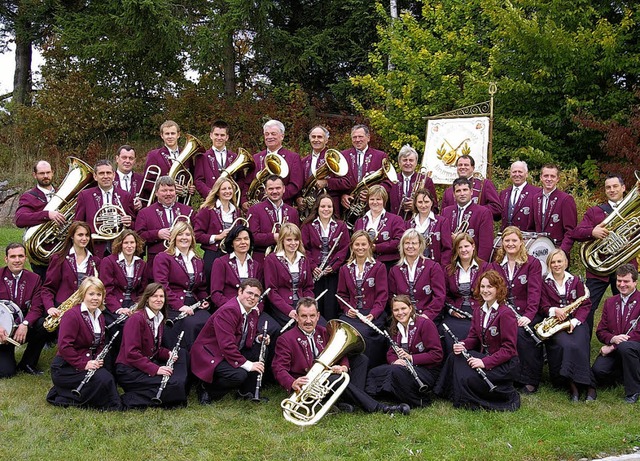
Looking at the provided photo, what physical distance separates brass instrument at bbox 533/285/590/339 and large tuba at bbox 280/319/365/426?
1795mm

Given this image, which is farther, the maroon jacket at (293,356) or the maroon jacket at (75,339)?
the maroon jacket at (293,356)

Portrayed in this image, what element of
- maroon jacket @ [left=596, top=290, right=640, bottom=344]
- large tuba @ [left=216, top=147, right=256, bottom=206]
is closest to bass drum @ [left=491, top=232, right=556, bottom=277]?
maroon jacket @ [left=596, top=290, right=640, bottom=344]

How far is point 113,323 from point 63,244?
4.35 ft

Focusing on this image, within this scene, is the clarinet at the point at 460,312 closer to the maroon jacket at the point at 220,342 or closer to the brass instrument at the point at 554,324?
the brass instrument at the point at 554,324

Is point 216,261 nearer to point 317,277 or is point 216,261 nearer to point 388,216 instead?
point 317,277

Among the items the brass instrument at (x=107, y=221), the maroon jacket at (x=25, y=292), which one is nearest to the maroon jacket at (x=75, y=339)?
the maroon jacket at (x=25, y=292)

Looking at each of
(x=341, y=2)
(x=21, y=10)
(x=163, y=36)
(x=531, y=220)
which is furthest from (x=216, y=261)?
(x=21, y=10)

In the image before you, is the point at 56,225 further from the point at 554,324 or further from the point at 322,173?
the point at 554,324

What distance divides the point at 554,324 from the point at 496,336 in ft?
2.56

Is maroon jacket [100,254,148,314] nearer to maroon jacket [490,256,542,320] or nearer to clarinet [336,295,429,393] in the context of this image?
clarinet [336,295,429,393]

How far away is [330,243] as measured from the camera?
7.53 metres

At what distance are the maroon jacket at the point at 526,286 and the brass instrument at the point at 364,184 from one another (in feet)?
5.21

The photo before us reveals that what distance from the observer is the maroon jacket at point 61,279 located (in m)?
7.09

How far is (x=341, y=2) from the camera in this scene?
17.6 metres
